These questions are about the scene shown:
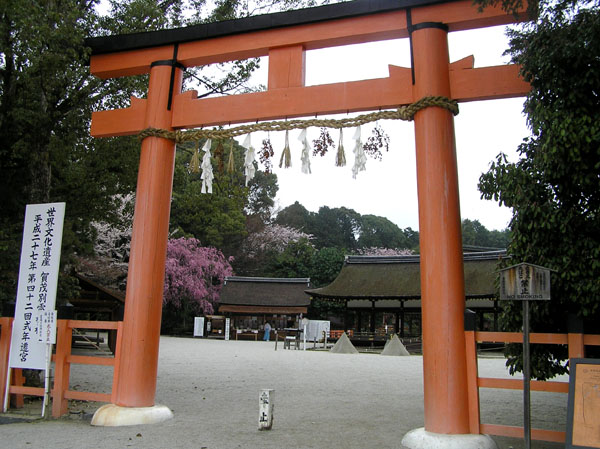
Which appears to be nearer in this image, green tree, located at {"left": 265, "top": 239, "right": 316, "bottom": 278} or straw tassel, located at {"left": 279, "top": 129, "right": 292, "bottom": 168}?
straw tassel, located at {"left": 279, "top": 129, "right": 292, "bottom": 168}

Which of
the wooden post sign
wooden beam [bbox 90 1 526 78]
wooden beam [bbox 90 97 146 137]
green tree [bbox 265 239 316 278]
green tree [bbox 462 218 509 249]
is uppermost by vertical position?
green tree [bbox 462 218 509 249]

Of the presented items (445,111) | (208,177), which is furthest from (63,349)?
(445,111)

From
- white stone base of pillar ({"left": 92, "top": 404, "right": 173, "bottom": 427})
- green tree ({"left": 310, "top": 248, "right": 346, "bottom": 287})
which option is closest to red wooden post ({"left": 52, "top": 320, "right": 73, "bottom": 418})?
white stone base of pillar ({"left": 92, "top": 404, "right": 173, "bottom": 427})

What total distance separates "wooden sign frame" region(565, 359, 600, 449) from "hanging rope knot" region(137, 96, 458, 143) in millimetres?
2333

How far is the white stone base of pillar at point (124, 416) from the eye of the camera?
4668mm

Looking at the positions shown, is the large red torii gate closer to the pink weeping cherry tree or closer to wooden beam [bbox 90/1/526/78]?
wooden beam [bbox 90/1/526/78]

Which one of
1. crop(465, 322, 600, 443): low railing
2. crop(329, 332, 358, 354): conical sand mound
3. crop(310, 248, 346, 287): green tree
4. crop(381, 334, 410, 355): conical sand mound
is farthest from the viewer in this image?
crop(310, 248, 346, 287): green tree

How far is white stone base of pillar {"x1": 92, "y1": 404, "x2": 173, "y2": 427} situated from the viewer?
467 cm

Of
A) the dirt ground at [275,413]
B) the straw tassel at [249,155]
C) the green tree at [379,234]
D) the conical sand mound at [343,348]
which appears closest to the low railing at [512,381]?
the dirt ground at [275,413]

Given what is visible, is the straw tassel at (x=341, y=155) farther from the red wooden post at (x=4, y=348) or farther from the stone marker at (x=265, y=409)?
the red wooden post at (x=4, y=348)

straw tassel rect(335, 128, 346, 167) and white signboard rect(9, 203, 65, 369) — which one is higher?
straw tassel rect(335, 128, 346, 167)

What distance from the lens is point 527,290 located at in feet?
11.6

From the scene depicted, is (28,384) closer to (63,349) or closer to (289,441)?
(63,349)

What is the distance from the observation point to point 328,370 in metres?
10.7
